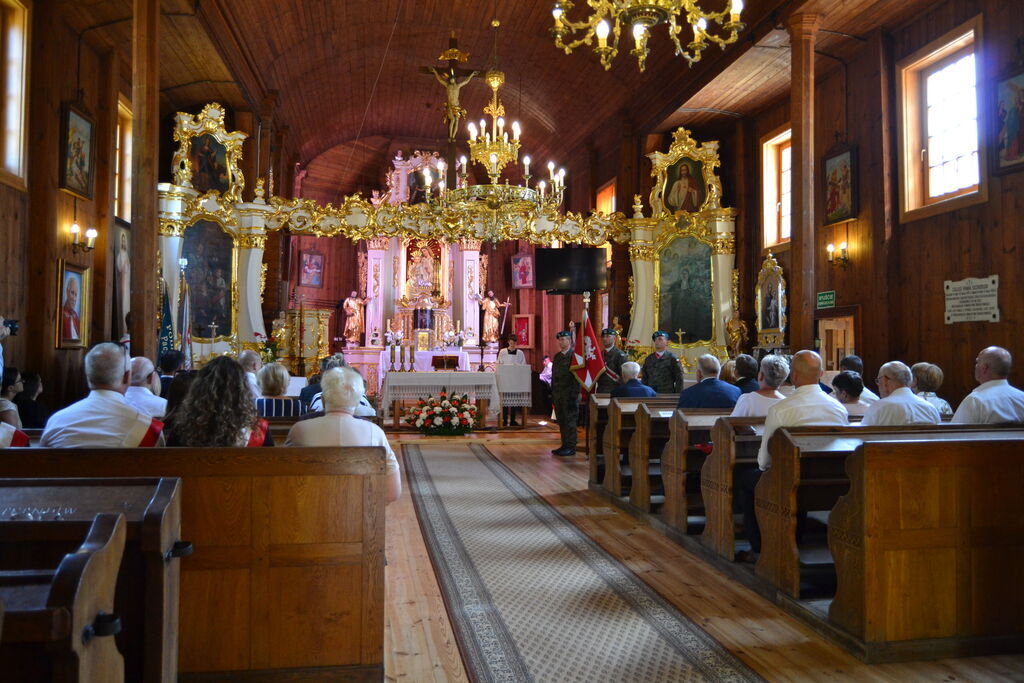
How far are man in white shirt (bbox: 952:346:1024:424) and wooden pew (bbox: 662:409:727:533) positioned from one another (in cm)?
159

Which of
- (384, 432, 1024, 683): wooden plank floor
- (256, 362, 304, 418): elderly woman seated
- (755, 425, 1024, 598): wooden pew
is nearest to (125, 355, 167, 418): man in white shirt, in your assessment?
(256, 362, 304, 418): elderly woman seated

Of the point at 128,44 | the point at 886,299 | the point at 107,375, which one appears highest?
the point at 128,44

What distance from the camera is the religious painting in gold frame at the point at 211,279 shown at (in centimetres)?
1119

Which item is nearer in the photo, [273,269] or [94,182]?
[94,182]

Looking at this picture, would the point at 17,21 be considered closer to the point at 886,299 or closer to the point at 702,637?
the point at 702,637

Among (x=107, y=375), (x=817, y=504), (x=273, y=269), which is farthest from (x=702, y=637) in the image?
(x=273, y=269)

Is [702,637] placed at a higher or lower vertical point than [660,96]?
lower

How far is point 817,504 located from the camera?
13.5 ft

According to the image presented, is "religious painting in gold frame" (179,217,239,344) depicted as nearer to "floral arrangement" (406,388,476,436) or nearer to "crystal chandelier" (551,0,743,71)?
"floral arrangement" (406,388,476,436)

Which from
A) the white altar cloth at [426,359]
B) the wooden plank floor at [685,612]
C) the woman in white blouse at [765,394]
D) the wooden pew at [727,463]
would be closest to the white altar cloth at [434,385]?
the white altar cloth at [426,359]

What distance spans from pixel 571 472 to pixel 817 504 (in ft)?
→ 16.4

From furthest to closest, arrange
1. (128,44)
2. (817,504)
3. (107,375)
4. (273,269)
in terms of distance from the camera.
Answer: (273,269)
(128,44)
(817,504)
(107,375)

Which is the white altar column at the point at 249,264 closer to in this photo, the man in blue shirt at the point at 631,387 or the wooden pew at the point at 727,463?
the man in blue shirt at the point at 631,387

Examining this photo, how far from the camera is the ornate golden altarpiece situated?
37.0ft
